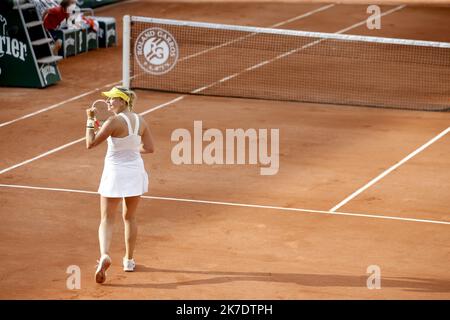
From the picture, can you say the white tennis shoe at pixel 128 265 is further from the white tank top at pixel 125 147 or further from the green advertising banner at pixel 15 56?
the green advertising banner at pixel 15 56

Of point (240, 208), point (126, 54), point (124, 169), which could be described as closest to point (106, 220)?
point (124, 169)

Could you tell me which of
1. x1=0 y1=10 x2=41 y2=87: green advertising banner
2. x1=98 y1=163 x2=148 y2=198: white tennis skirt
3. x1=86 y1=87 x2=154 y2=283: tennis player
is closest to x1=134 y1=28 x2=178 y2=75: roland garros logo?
x1=0 y1=10 x2=41 y2=87: green advertising banner

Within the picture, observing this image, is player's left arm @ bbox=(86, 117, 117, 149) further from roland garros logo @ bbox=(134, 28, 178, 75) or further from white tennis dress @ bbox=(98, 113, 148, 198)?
roland garros logo @ bbox=(134, 28, 178, 75)

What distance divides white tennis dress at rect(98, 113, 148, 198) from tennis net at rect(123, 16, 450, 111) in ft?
31.5

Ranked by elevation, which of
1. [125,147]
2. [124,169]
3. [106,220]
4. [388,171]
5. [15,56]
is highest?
[15,56]

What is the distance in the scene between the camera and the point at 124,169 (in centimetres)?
1185

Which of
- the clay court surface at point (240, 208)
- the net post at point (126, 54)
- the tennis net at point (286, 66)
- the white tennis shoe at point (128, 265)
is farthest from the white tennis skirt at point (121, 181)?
the net post at point (126, 54)

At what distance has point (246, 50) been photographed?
2612 centimetres

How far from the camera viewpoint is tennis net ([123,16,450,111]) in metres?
22.0

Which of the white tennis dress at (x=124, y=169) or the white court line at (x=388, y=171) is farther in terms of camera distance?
the white court line at (x=388, y=171)

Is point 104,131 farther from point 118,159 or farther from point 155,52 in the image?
point 155,52

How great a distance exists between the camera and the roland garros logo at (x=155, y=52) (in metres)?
23.5

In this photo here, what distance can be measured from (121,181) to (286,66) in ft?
43.4
